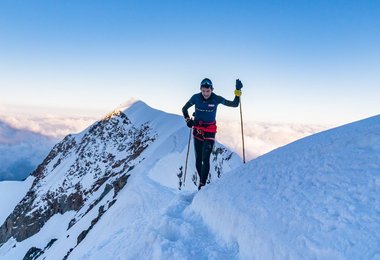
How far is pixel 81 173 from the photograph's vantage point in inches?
2048

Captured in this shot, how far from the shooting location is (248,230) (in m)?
6.18

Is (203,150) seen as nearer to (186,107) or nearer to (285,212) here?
(186,107)

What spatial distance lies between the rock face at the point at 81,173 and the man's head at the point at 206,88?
85.8 ft

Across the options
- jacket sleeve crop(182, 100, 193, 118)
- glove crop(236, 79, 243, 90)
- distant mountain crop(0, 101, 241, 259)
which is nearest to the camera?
jacket sleeve crop(182, 100, 193, 118)

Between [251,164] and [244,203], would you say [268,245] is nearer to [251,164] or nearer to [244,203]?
[244,203]

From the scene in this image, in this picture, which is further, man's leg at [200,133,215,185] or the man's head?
man's leg at [200,133,215,185]

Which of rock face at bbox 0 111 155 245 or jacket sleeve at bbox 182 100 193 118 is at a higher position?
jacket sleeve at bbox 182 100 193 118

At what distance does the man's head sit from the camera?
1101 cm

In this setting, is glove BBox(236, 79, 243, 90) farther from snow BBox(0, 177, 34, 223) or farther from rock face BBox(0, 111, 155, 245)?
snow BBox(0, 177, 34, 223)

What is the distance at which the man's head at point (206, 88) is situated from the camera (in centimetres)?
1101

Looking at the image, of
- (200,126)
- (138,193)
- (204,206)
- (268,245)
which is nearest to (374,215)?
(268,245)

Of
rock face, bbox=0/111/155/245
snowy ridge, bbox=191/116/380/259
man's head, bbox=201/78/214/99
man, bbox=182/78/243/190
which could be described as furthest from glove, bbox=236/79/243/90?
rock face, bbox=0/111/155/245

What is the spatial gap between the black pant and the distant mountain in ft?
44.3

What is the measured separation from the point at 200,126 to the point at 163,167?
1605cm
